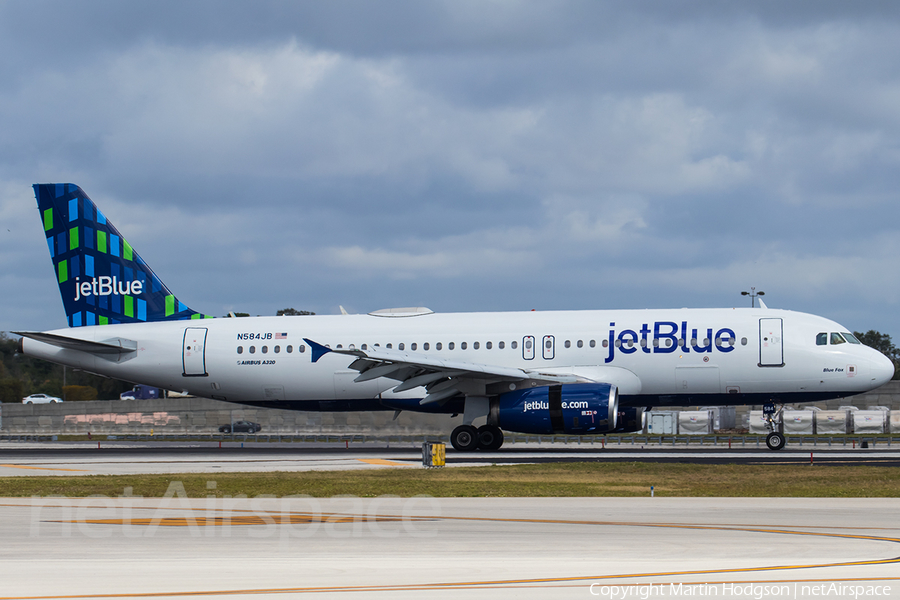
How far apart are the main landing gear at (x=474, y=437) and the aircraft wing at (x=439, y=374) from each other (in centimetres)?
121

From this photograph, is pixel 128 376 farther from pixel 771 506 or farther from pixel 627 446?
pixel 771 506

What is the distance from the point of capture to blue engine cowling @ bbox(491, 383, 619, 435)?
94.9 feet

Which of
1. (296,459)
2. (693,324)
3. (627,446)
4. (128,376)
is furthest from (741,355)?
(128,376)

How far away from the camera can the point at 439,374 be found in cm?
3103

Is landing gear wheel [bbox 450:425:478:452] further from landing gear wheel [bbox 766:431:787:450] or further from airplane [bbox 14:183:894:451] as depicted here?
landing gear wheel [bbox 766:431:787:450]

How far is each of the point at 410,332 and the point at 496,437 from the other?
16.1 feet

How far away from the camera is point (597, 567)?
10.3 meters

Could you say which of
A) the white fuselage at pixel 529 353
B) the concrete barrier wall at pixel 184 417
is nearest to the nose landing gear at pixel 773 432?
the white fuselage at pixel 529 353

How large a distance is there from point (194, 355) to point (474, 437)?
10.9m

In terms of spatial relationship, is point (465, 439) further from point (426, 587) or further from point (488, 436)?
point (426, 587)

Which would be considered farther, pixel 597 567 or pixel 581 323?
pixel 581 323

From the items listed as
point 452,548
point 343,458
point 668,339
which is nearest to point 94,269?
point 343,458

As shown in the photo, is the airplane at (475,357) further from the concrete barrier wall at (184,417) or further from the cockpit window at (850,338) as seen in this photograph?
the concrete barrier wall at (184,417)

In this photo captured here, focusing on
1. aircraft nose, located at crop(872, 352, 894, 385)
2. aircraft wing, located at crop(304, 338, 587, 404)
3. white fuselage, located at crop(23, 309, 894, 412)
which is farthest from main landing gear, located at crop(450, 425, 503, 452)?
aircraft nose, located at crop(872, 352, 894, 385)
